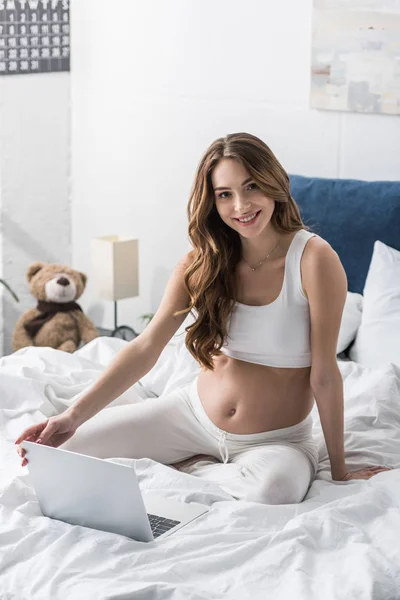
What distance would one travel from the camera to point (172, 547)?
167 centimetres

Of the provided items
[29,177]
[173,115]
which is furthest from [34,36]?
[173,115]

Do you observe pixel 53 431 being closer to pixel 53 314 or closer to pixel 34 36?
pixel 53 314

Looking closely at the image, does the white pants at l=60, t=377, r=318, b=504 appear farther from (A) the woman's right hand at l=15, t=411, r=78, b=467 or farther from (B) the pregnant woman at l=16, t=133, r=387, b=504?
(A) the woman's right hand at l=15, t=411, r=78, b=467

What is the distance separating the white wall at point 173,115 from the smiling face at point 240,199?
1438mm

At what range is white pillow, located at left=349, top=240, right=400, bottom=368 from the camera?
9.52ft

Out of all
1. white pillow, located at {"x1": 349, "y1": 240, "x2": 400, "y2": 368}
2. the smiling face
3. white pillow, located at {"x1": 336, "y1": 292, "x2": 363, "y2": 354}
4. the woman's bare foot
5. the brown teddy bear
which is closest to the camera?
the smiling face

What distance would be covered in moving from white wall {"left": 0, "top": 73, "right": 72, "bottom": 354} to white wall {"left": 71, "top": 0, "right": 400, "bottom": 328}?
3.4 inches

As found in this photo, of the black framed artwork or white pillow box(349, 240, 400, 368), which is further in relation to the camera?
the black framed artwork

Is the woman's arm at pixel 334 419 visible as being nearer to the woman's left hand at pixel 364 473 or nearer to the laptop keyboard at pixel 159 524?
the woman's left hand at pixel 364 473

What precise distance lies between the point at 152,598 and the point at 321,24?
2.49 m

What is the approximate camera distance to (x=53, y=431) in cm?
201

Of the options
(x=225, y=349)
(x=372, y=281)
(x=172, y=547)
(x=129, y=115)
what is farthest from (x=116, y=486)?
(x=129, y=115)

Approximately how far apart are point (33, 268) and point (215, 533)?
2415 millimetres

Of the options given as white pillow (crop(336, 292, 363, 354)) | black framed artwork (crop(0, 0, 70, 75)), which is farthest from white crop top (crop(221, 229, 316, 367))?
black framed artwork (crop(0, 0, 70, 75))
